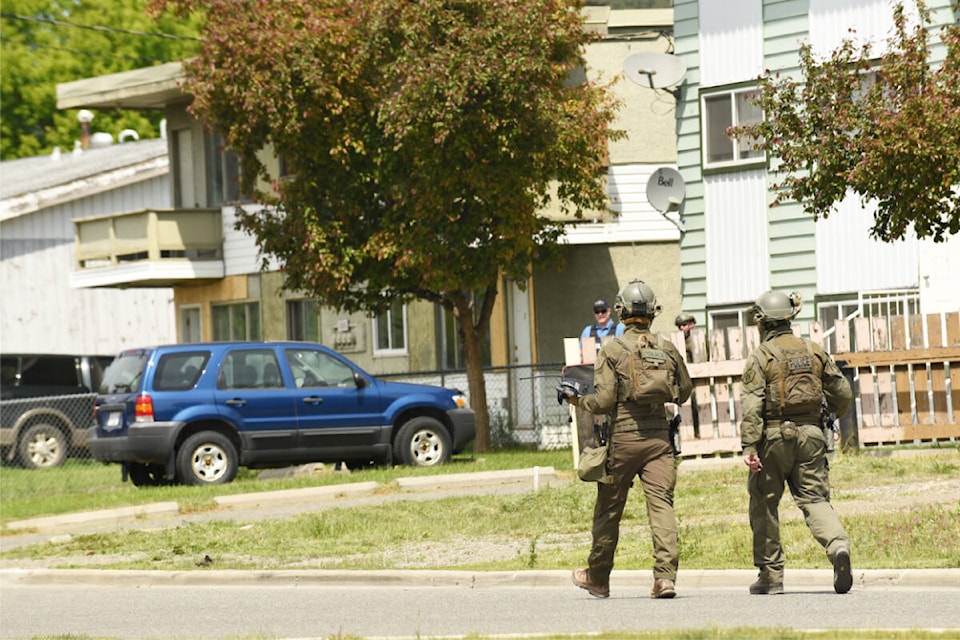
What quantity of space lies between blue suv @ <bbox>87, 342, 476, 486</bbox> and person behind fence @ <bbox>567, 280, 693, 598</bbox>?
464 inches

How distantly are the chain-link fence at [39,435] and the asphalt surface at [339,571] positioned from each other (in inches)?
343

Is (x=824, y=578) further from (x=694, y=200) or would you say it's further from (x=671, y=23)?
(x=671, y=23)

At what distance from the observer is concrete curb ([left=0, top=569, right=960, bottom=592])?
11.4 metres

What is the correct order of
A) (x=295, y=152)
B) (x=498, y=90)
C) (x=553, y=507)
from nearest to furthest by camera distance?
(x=553, y=507) < (x=498, y=90) < (x=295, y=152)

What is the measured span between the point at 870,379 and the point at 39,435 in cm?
1380

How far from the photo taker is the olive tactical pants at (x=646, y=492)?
10.9 metres

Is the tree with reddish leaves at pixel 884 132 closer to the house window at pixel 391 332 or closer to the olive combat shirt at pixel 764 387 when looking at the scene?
the olive combat shirt at pixel 764 387

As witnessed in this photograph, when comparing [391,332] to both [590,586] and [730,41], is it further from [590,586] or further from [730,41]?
[590,586]

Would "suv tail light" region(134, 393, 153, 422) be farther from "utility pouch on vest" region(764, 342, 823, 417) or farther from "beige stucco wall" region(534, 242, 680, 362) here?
"utility pouch on vest" region(764, 342, 823, 417)

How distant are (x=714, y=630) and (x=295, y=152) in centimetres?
1812

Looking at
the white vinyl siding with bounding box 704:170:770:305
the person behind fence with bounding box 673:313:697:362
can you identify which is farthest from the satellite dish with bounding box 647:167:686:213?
the person behind fence with bounding box 673:313:697:362

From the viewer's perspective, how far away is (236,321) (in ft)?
120

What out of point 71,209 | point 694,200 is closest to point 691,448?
point 694,200

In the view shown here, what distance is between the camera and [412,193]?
2538cm
